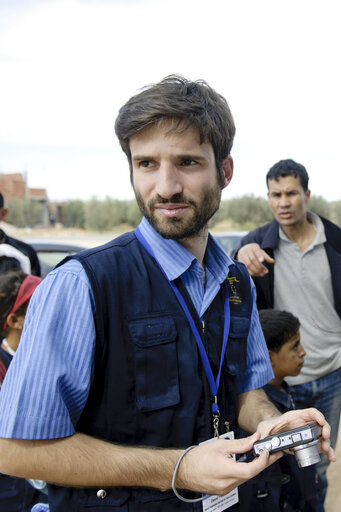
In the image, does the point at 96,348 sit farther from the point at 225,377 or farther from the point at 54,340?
the point at 225,377

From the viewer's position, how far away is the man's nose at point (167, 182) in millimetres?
1395

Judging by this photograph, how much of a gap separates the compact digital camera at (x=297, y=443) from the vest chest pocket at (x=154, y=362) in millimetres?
250

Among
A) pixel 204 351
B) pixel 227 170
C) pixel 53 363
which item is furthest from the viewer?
pixel 227 170

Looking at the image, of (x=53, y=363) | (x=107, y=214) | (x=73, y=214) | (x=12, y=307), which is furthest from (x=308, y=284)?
(x=73, y=214)

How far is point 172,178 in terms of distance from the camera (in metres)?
1.41

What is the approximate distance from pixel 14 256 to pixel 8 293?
0.86 meters

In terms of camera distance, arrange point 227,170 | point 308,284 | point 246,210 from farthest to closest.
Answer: point 246,210
point 308,284
point 227,170

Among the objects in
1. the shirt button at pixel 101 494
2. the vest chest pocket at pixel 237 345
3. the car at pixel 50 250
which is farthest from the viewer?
the car at pixel 50 250

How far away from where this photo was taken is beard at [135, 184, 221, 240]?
4.71ft

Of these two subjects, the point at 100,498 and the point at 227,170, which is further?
the point at 227,170

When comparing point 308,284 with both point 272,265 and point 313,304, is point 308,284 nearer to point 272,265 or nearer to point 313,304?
point 313,304

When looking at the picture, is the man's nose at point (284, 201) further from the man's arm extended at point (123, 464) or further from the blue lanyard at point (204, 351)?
the man's arm extended at point (123, 464)

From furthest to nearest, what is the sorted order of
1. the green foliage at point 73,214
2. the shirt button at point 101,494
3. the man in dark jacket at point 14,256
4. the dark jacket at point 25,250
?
1. the green foliage at point 73,214
2. the dark jacket at point 25,250
3. the man in dark jacket at point 14,256
4. the shirt button at point 101,494

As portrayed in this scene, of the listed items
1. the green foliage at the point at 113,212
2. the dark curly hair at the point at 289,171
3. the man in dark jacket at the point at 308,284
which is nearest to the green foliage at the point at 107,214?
the green foliage at the point at 113,212
